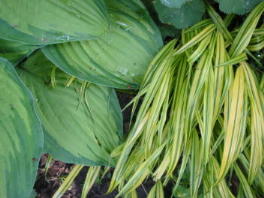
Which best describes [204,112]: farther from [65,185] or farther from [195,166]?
[65,185]

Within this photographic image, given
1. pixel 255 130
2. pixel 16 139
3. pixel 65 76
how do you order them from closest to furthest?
pixel 16 139
pixel 255 130
pixel 65 76

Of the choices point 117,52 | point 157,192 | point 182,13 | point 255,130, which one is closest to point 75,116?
point 117,52

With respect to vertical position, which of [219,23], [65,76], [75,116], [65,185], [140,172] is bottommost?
[65,185]

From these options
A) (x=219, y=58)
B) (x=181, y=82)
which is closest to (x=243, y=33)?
(x=219, y=58)

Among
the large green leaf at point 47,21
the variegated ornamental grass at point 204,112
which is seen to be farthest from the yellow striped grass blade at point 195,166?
the large green leaf at point 47,21

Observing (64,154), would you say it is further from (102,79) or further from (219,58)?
(219,58)

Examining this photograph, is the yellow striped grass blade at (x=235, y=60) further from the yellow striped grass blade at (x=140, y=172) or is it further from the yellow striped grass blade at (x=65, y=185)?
the yellow striped grass blade at (x=65, y=185)
